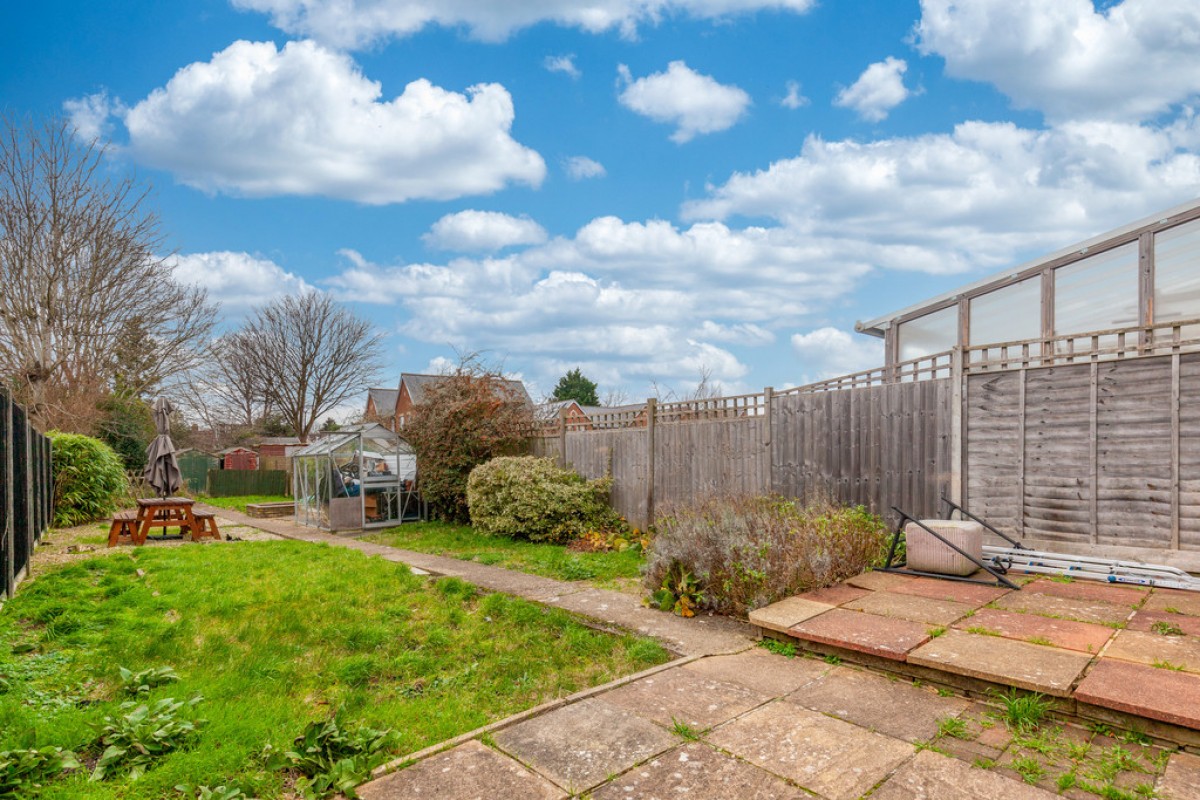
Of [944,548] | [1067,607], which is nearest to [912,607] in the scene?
[1067,607]

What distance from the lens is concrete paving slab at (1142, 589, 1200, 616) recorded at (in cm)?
463

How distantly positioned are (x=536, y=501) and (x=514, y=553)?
3.89 ft

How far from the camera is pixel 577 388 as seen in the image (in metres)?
39.9

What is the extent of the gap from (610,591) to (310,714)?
130 inches

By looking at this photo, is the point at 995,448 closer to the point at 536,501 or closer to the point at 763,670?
Answer: the point at 763,670

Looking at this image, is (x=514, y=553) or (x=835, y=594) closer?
(x=835, y=594)

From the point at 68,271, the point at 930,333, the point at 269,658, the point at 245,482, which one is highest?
the point at 68,271

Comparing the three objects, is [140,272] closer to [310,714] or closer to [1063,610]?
[310,714]

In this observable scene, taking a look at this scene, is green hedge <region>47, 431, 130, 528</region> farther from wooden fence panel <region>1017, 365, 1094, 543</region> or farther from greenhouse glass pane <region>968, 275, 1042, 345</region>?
greenhouse glass pane <region>968, 275, 1042, 345</region>

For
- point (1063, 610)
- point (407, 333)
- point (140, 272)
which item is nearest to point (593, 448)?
point (1063, 610)

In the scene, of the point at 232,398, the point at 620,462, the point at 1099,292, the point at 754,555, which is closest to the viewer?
the point at 754,555

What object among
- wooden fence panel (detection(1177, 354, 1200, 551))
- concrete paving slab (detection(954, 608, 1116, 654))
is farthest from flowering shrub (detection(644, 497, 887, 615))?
wooden fence panel (detection(1177, 354, 1200, 551))

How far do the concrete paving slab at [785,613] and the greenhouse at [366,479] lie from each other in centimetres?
948

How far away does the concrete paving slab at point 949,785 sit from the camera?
2.49 metres
